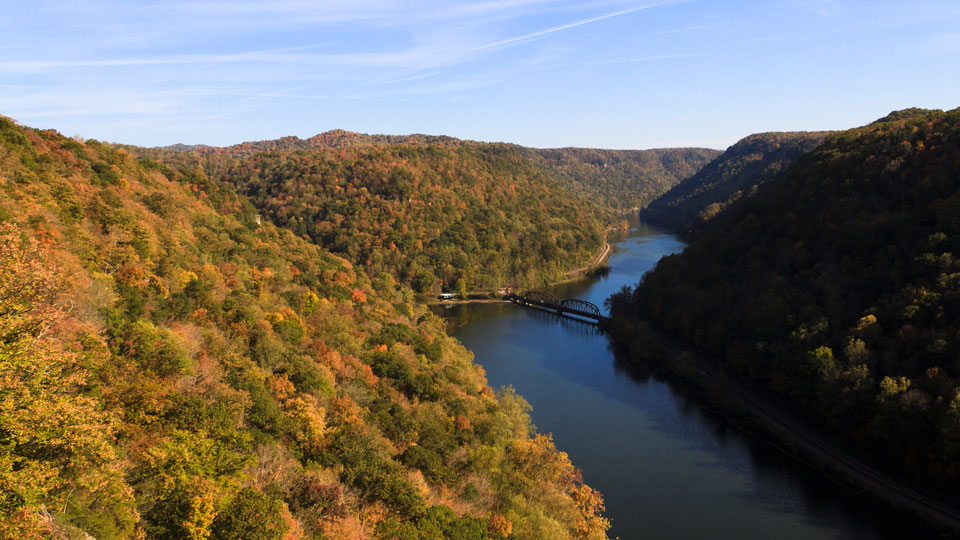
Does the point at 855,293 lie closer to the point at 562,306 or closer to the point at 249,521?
the point at 562,306

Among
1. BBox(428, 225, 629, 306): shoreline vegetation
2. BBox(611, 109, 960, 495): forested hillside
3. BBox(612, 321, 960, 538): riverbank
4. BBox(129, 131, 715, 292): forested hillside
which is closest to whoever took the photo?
BBox(612, 321, 960, 538): riverbank

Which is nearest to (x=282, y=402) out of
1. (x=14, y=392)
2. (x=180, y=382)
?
(x=180, y=382)

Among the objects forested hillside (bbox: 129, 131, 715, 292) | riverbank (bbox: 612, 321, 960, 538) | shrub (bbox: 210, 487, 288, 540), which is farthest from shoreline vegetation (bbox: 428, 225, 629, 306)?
shrub (bbox: 210, 487, 288, 540)

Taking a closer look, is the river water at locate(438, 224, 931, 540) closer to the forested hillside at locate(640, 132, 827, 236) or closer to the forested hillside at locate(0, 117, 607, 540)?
the forested hillside at locate(0, 117, 607, 540)

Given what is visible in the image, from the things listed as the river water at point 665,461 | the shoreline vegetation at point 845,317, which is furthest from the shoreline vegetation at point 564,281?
the shoreline vegetation at point 845,317

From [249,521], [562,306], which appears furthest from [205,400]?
[562,306]

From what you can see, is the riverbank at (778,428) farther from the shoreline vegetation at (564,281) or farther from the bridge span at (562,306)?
the shoreline vegetation at (564,281)
